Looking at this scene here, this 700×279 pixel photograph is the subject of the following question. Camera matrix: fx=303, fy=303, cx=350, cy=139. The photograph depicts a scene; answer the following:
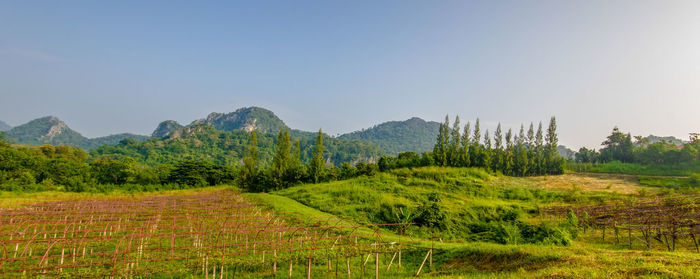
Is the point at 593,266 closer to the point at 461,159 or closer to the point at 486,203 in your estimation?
the point at 486,203

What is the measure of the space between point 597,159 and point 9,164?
9668 cm

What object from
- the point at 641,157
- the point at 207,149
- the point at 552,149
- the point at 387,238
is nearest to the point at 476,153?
the point at 552,149

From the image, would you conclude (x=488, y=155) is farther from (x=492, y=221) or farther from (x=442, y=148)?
(x=492, y=221)

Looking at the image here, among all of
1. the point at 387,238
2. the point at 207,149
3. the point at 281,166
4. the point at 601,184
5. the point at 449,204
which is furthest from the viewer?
the point at 207,149

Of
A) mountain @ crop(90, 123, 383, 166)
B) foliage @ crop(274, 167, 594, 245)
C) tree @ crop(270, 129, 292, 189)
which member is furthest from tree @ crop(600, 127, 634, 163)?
mountain @ crop(90, 123, 383, 166)

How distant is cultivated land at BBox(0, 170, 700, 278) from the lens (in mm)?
8625

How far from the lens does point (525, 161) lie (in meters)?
52.6

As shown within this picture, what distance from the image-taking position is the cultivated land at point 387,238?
28.3ft

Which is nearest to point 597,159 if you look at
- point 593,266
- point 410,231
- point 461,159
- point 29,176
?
point 461,159

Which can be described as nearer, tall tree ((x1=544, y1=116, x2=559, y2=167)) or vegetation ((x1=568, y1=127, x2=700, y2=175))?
vegetation ((x1=568, y1=127, x2=700, y2=175))

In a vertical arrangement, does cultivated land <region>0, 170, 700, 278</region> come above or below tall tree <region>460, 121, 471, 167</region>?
below

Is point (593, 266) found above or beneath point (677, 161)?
beneath

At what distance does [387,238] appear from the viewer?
49.4 feet

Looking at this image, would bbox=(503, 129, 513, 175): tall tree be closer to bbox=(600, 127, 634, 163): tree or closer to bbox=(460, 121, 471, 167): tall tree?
bbox=(460, 121, 471, 167): tall tree
